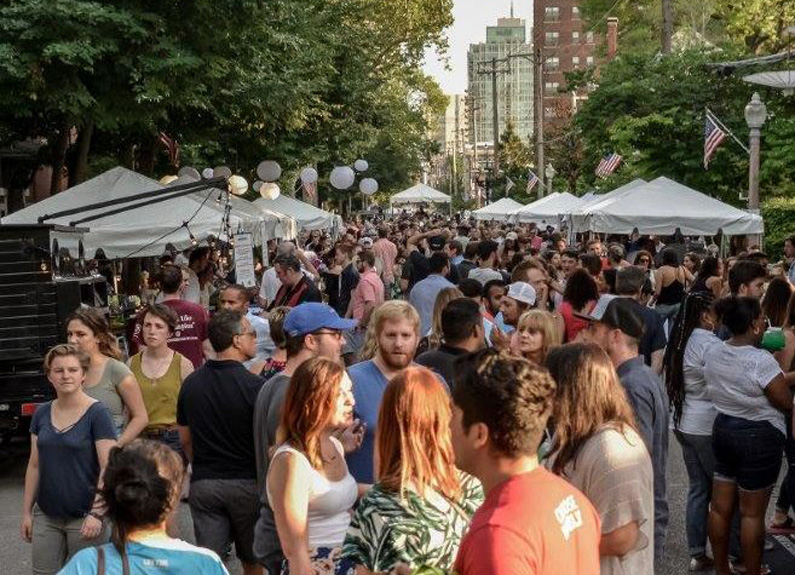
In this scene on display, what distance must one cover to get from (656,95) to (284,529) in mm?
28913

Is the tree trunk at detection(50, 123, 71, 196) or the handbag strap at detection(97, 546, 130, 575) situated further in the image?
the tree trunk at detection(50, 123, 71, 196)

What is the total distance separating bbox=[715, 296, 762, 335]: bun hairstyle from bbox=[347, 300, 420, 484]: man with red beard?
1.85 meters

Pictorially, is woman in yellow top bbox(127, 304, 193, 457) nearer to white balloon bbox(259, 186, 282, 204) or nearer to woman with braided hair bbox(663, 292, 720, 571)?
woman with braided hair bbox(663, 292, 720, 571)

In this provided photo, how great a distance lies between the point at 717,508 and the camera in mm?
7914

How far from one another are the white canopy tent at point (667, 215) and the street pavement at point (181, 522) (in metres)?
8.79

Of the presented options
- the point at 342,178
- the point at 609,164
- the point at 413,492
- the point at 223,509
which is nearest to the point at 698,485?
the point at 223,509

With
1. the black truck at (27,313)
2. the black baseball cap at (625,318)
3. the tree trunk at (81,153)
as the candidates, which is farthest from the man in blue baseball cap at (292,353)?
the tree trunk at (81,153)

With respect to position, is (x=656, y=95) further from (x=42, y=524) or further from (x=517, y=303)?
(x=42, y=524)

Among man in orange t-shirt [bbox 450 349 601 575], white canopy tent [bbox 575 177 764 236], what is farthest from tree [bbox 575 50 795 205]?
man in orange t-shirt [bbox 450 349 601 575]

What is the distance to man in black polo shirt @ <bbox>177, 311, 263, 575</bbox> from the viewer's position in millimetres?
6527

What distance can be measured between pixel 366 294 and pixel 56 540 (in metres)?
8.48

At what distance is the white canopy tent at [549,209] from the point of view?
3619cm

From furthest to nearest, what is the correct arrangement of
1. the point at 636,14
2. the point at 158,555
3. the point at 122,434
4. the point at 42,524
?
the point at 636,14
the point at 122,434
the point at 42,524
the point at 158,555

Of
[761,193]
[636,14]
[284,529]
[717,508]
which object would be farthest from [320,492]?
[636,14]
